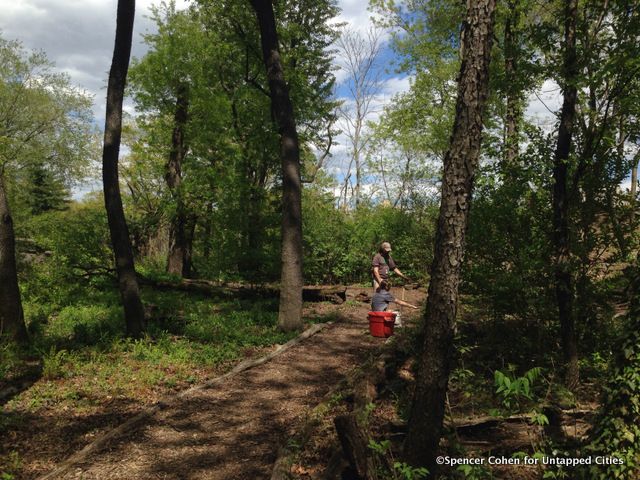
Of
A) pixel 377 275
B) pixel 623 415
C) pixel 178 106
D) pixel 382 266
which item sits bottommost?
pixel 623 415

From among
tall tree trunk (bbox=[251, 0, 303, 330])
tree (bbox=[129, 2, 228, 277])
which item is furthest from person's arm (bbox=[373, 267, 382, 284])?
tree (bbox=[129, 2, 228, 277])

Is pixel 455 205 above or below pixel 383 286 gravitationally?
above

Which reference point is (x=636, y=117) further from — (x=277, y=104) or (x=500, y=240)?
(x=277, y=104)

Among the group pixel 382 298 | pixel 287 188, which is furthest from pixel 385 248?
pixel 287 188

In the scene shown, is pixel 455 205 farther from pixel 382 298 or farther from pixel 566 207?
pixel 382 298

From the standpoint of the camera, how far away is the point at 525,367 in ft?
20.5

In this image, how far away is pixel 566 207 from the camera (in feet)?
17.7

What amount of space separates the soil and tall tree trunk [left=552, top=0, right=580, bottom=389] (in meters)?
3.43

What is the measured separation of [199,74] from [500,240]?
15.7 metres

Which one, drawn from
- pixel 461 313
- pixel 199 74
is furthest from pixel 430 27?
pixel 461 313

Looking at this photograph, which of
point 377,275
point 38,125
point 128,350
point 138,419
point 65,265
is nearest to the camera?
point 138,419

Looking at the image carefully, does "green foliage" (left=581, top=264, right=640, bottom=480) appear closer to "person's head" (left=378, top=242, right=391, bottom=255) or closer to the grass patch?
the grass patch

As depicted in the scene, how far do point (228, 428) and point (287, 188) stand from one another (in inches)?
223

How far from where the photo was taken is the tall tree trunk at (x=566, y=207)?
17.1 ft
